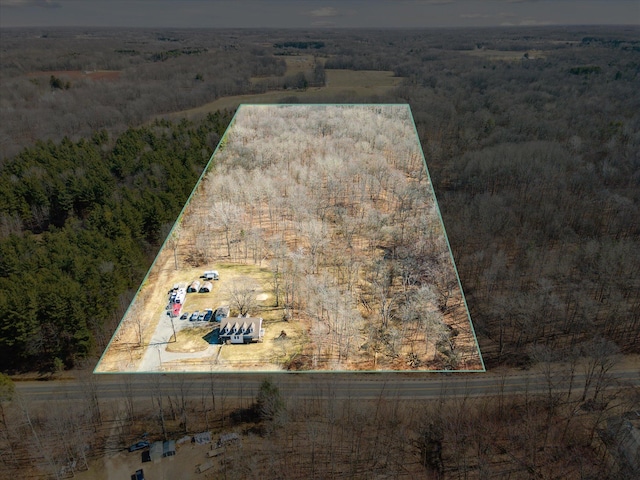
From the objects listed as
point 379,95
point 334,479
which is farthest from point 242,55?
point 334,479

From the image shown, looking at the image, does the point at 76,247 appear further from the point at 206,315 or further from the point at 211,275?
the point at 206,315

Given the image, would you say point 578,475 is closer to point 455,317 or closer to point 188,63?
point 455,317

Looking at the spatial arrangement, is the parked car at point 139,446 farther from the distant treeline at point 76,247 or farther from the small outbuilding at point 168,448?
the distant treeline at point 76,247

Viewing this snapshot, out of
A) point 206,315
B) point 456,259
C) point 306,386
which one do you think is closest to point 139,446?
Answer: point 306,386

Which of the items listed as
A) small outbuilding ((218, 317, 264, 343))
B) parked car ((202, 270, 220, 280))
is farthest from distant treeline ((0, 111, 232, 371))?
small outbuilding ((218, 317, 264, 343))

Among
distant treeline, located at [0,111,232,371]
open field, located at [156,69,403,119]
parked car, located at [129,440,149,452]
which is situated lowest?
parked car, located at [129,440,149,452]
